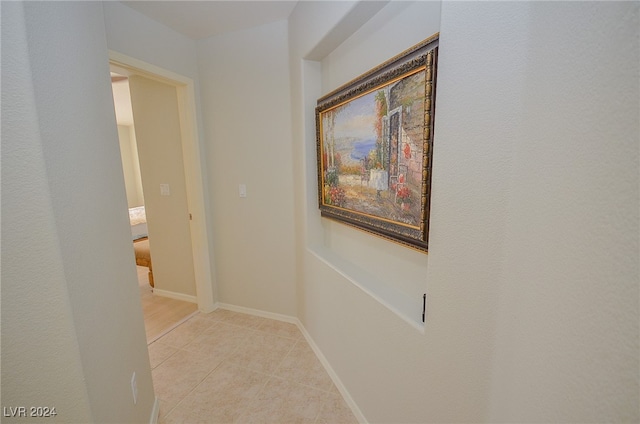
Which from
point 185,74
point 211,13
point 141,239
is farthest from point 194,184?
point 141,239

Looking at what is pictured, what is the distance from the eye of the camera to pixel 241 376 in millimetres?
1829

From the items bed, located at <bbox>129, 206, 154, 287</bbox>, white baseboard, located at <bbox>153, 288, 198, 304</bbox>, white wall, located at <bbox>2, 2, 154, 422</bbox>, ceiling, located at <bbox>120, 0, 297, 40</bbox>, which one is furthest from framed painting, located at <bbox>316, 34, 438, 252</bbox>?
bed, located at <bbox>129, 206, 154, 287</bbox>

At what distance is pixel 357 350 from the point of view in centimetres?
146

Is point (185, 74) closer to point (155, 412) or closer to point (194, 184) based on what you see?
point (194, 184)

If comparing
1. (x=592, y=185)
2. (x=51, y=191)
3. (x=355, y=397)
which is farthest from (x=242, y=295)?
(x=592, y=185)

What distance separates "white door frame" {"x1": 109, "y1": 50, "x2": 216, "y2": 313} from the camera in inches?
90.4

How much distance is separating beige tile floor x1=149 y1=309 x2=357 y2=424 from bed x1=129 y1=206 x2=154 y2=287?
133 cm

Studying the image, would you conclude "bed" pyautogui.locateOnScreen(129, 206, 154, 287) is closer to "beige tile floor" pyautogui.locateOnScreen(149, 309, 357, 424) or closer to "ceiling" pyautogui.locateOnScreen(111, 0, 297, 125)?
"beige tile floor" pyautogui.locateOnScreen(149, 309, 357, 424)

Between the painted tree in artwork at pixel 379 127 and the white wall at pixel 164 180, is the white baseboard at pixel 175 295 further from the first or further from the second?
the painted tree in artwork at pixel 379 127

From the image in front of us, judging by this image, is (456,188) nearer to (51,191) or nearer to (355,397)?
(51,191)

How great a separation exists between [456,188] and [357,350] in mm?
1104

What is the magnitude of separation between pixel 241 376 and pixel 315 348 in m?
0.57

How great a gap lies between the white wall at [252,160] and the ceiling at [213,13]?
87 millimetres

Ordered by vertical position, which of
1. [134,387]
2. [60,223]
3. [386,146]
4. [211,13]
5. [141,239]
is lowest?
[141,239]
